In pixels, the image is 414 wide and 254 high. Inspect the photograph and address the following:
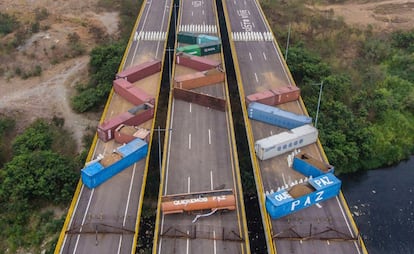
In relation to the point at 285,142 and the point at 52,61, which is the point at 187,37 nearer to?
the point at 52,61

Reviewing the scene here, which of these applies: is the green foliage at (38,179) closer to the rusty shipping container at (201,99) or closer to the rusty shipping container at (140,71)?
the rusty shipping container at (140,71)

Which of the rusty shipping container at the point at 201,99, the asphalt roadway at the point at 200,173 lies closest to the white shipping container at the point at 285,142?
the asphalt roadway at the point at 200,173

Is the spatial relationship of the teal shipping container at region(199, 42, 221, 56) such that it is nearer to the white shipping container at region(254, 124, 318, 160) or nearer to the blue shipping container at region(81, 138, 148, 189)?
the white shipping container at region(254, 124, 318, 160)

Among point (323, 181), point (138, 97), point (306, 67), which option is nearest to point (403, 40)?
point (306, 67)

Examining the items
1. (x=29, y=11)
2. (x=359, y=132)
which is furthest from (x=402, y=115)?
(x=29, y=11)

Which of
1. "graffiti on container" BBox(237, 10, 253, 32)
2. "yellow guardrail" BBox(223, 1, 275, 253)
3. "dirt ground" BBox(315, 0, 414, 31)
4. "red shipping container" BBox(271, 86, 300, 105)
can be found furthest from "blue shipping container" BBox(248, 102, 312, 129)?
"dirt ground" BBox(315, 0, 414, 31)

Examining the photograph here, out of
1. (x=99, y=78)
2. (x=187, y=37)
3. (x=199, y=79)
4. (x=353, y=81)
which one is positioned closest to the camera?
(x=199, y=79)
